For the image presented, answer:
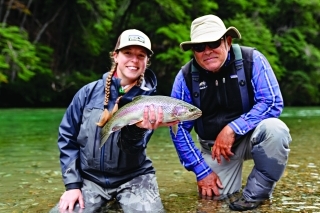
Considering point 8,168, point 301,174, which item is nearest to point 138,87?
point 301,174

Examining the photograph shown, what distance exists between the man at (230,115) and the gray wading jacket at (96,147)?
0.46 meters

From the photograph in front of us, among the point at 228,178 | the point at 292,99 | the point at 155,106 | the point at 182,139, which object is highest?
the point at 155,106

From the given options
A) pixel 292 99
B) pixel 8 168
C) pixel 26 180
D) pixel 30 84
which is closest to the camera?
pixel 26 180

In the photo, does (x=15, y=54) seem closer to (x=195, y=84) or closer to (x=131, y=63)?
(x=195, y=84)

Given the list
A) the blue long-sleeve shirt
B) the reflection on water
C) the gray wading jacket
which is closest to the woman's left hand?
the gray wading jacket

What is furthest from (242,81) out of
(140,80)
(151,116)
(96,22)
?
(96,22)

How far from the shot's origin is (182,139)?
12.3ft

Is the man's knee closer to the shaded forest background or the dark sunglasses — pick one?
the dark sunglasses

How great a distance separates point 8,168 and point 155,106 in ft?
9.76

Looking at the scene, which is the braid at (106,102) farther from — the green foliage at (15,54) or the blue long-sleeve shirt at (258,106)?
the green foliage at (15,54)

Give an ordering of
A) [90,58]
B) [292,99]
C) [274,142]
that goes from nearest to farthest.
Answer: [274,142] → [90,58] → [292,99]

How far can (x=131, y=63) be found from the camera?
10.7 ft

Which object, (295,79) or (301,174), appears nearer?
(301,174)

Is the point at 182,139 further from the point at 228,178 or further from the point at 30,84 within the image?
the point at 30,84
